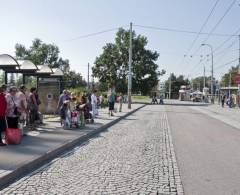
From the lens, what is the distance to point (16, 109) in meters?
14.4

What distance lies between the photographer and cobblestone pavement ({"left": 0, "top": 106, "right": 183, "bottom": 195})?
302 inches

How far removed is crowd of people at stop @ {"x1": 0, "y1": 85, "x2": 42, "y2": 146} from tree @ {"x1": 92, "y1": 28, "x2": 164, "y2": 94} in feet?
197

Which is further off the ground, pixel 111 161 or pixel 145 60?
pixel 145 60

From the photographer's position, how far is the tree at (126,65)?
7850 centimetres

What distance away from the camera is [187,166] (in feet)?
33.6

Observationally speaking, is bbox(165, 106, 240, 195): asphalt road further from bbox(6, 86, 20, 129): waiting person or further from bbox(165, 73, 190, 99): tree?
bbox(165, 73, 190, 99): tree

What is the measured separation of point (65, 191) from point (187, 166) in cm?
372

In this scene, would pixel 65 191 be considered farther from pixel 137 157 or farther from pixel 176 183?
pixel 137 157

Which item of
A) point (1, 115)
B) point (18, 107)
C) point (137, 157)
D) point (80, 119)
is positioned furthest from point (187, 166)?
point (80, 119)

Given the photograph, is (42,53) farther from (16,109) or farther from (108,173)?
(108,173)

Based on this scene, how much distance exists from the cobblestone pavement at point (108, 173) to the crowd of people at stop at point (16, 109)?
218 cm

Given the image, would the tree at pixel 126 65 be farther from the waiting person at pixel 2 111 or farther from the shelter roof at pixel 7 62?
the waiting person at pixel 2 111

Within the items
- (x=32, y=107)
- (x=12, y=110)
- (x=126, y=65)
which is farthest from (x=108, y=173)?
(x=126, y=65)

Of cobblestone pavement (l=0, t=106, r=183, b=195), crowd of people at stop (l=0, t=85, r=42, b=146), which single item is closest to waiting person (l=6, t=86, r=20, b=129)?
crowd of people at stop (l=0, t=85, r=42, b=146)
